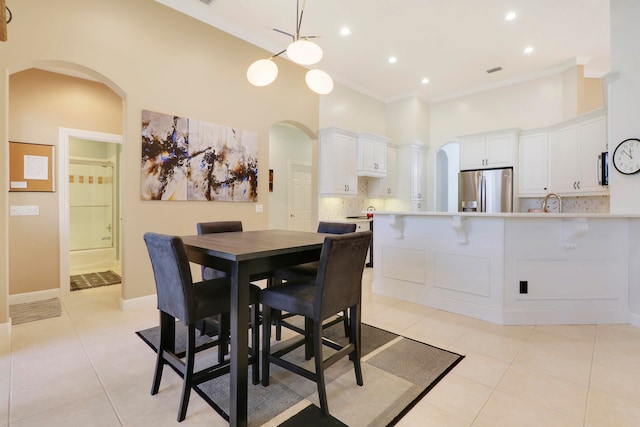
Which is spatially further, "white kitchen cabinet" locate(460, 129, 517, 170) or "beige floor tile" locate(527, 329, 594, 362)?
"white kitchen cabinet" locate(460, 129, 517, 170)

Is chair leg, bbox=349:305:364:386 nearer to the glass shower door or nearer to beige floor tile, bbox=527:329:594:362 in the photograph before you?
beige floor tile, bbox=527:329:594:362

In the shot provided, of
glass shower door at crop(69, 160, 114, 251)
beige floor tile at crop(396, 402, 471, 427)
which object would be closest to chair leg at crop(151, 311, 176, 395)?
beige floor tile at crop(396, 402, 471, 427)

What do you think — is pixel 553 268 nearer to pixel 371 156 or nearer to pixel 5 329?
pixel 371 156

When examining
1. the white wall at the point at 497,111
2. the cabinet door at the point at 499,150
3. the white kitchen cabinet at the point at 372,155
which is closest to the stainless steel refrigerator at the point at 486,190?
the cabinet door at the point at 499,150

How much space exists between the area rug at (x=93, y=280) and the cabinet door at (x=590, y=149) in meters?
7.19

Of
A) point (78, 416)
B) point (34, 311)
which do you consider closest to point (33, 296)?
point (34, 311)

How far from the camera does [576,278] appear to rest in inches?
118

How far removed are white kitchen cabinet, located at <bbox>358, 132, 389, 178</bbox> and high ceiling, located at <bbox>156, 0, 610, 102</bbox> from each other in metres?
1.14

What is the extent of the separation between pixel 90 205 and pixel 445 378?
6503mm

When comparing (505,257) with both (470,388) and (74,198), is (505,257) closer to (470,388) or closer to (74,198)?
(470,388)

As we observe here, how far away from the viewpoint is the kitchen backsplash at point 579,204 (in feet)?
16.1

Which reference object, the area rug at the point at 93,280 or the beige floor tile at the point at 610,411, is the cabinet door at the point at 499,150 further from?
the area rug at the point at 93,280

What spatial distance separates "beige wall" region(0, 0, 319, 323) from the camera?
9.04 feet

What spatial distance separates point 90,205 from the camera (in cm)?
576
